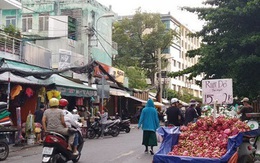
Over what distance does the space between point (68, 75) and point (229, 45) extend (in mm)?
14123

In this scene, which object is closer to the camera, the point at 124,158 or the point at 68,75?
the point at 124,158

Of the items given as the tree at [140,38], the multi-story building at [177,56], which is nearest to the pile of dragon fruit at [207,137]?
the tree at [140,38]

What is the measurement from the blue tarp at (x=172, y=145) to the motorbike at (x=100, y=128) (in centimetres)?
1170

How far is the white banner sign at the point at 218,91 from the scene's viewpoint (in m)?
10.4

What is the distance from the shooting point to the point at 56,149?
30.0 feet

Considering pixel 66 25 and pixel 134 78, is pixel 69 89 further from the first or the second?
pixel 134 78

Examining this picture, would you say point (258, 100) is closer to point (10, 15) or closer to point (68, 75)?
point (68, 75)

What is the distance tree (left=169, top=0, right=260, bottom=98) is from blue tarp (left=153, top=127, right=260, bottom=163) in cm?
637

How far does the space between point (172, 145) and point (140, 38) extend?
1730 inches

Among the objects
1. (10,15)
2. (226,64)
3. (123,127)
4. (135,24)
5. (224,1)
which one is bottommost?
(123,127)

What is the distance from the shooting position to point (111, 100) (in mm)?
35594

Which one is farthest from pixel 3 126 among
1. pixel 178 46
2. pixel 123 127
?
pixel 178 46

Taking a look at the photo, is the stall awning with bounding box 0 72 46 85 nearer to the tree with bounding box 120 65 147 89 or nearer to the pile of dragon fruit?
the pile of dragon fruit

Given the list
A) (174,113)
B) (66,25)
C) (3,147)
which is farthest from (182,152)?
(66,25)
